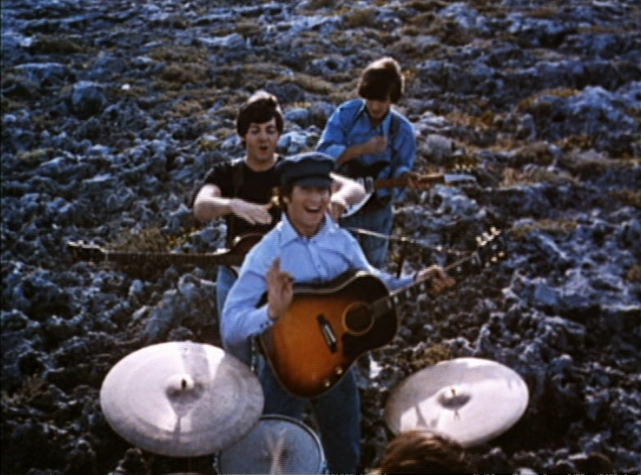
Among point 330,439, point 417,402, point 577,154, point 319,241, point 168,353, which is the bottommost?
point 577,154

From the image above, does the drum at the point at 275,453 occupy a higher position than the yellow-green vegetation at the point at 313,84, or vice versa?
the drum at the point at 275,453

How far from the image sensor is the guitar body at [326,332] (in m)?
5.00

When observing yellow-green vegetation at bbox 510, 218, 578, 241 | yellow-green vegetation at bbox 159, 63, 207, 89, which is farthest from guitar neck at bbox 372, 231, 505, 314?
yellow-green vegetation at bbox 159, 63, 207, 89

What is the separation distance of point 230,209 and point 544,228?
6073 millimetres

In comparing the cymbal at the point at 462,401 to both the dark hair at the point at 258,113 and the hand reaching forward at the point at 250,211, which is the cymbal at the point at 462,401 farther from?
the dark hair at the point at 258,113

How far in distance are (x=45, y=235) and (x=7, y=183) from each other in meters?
1.71

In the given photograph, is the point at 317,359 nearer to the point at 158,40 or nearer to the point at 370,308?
the point at 370,308

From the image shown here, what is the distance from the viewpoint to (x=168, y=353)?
15.6 ft

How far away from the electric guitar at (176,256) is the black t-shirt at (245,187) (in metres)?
0.12

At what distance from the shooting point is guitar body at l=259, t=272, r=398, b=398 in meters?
5.00

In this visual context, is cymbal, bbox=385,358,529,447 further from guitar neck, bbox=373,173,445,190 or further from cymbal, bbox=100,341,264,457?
guitar neck, bbox=373,173,445,190

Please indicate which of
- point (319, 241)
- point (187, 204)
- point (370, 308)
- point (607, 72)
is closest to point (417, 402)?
point (370, 308)

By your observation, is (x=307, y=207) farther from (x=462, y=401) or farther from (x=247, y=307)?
(x=462, y=401)

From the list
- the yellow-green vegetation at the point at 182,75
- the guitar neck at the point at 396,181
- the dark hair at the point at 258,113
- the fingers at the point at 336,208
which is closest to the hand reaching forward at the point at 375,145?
the guitar neck at the point at 396,181
